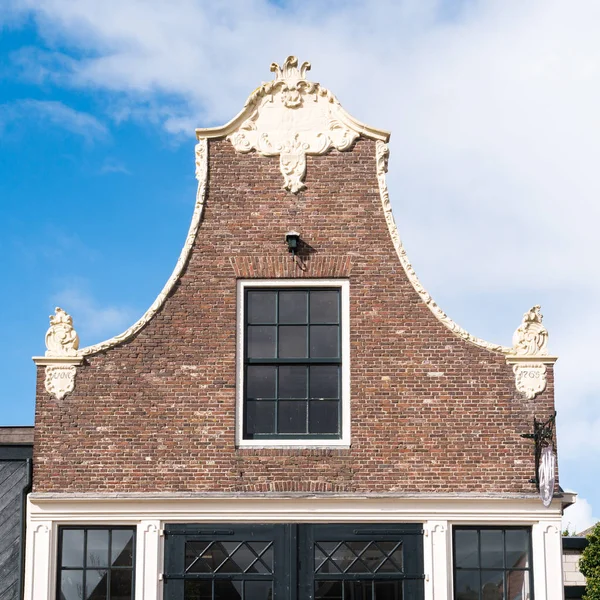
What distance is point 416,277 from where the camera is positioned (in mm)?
16375

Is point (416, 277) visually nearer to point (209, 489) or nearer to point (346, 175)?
point (346, 175)

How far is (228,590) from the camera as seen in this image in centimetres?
1547

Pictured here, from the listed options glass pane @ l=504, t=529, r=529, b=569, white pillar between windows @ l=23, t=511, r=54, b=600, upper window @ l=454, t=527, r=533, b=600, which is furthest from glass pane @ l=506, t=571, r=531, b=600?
white pillar between windows @ l=23, t=511, r=54, b=600

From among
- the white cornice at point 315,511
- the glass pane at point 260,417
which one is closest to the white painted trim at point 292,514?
the white cornice at point 315,511

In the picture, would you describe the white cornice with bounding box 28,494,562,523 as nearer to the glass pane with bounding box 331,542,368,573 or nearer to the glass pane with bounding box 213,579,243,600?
the glass pane with bounding box 331,542,368,573

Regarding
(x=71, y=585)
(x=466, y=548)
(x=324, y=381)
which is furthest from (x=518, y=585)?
(x=71, y=585)

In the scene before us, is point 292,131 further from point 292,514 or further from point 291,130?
point 292,514

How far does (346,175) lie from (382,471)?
15.0 ft

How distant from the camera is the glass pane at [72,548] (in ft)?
51.2

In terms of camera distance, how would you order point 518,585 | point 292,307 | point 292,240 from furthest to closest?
point 292,307, point 292,240, point 518,585

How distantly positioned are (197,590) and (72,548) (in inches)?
75.5

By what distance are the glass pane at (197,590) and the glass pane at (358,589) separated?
1947 mm

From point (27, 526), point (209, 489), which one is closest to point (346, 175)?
point (209, 489)

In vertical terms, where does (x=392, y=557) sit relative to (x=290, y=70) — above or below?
below
